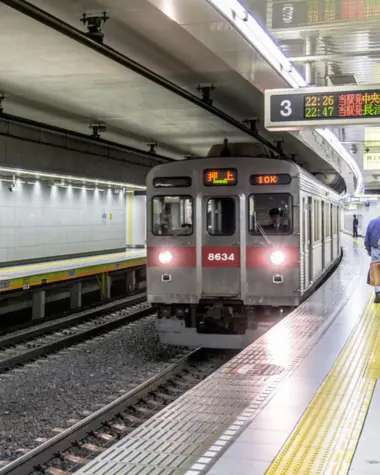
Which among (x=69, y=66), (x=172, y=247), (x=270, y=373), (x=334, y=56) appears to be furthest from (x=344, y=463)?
(x=69, y=66)

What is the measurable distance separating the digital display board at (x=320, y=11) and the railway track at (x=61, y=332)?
223 inches

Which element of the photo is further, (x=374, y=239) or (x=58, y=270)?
(x=58, y=270)

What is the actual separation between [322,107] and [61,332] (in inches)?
261

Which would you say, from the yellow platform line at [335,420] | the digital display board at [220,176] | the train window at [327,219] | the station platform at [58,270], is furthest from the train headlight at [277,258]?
the train window at [327,219]

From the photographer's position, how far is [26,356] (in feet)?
29.1

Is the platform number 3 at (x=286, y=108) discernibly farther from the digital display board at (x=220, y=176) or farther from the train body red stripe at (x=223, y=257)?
the train body red stripe at (x=223, y=257)

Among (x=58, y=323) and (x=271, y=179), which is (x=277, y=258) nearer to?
(x=271, y=179)

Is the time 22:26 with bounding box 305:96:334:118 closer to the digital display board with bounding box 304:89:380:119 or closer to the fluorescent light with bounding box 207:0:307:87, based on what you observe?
the digital display board with bounding box 304:89:380:119

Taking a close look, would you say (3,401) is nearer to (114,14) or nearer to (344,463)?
(114,14)

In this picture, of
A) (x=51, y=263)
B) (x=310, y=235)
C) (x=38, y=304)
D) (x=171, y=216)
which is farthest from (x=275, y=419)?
(x=51, y=263)

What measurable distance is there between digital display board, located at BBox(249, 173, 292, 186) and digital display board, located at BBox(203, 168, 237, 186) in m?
0.26

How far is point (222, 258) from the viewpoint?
858cm

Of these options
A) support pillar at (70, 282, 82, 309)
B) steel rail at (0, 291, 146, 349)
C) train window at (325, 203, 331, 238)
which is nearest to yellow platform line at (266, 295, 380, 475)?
steel rail at (0, 291, 146, 349)

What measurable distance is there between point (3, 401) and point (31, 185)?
7.33 metres
